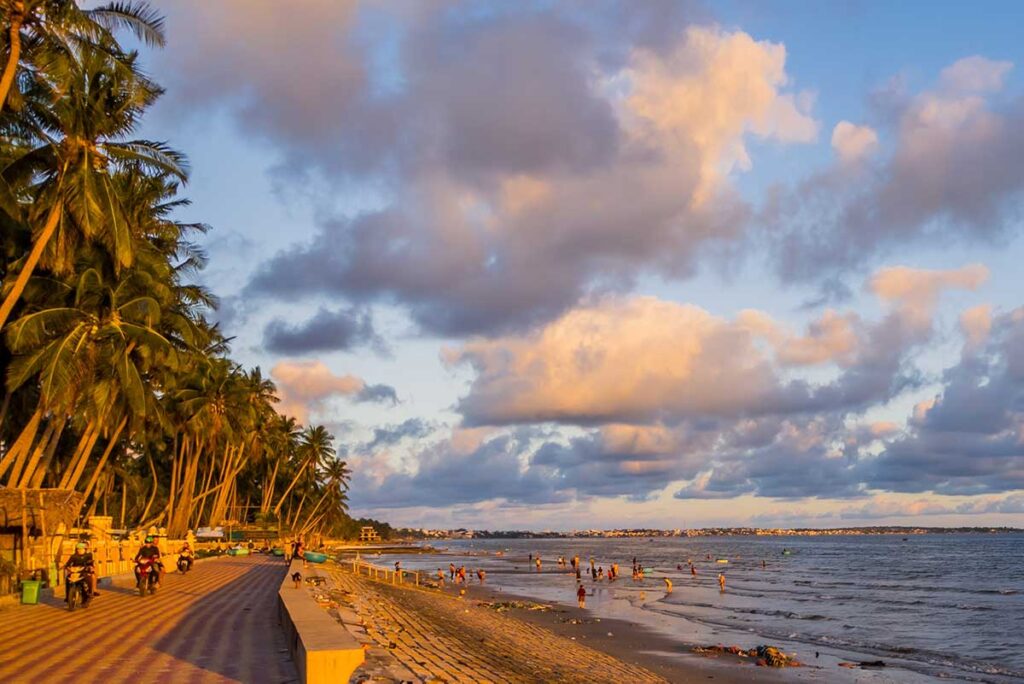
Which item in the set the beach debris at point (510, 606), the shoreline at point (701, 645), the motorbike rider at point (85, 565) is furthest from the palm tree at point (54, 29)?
the beach debris at point (510, 606)

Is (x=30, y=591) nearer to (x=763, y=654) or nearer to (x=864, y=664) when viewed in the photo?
(x=763, y=654)

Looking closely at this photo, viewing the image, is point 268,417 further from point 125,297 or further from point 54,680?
point 54,680

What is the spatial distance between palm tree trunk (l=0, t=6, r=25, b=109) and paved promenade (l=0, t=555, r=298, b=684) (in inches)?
398

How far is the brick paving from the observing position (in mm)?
14211

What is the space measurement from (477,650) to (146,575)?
8312 mm

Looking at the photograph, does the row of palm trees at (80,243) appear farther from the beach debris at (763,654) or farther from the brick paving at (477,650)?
the beach debris at (763,654)

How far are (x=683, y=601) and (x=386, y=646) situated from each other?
35.8 m

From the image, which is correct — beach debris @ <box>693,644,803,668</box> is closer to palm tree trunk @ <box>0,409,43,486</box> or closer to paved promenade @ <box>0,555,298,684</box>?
paved promenade @ <box>0,555,298,684</box>

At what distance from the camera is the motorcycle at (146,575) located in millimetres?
20375

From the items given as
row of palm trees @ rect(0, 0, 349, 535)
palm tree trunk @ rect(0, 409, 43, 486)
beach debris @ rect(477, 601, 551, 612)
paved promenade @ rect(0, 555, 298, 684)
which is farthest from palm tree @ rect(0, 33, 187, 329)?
beach debris @ rect(477, 601, 551, 612)

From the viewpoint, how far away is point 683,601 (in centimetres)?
4647

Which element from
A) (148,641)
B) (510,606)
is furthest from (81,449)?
(148,641)

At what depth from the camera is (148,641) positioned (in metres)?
12.1

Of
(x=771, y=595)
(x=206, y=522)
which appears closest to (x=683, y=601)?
(x=771, y=595)
